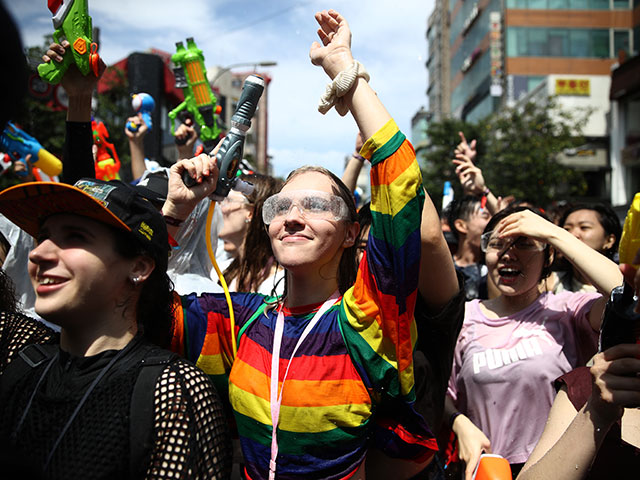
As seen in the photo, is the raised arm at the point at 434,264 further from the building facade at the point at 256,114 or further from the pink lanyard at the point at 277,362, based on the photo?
the building facade at the point at 256,114

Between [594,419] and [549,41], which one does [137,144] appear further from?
[549,41]

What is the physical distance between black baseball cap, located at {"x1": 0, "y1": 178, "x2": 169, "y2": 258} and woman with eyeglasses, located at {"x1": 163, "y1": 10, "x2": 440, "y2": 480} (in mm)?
394

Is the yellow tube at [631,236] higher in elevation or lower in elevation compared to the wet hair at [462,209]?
lower

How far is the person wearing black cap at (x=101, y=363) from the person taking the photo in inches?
55.4

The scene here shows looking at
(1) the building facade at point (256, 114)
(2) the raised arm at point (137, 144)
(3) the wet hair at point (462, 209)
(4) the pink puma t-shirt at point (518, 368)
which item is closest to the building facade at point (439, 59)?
(1) the building facade at point (256, 114)

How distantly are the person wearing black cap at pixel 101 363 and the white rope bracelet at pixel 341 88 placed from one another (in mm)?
646

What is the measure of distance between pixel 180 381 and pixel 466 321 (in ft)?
5.38

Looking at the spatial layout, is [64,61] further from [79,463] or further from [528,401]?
[528,401]

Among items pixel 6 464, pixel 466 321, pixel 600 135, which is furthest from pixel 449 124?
pixel 6 464

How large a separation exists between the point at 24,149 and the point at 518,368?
3.95 meters

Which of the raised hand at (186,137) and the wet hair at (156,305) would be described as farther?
the raised hand at (186,137)

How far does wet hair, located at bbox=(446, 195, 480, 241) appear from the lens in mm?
4234

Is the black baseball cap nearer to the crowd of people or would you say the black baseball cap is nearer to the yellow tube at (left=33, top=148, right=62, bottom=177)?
the crowd of people

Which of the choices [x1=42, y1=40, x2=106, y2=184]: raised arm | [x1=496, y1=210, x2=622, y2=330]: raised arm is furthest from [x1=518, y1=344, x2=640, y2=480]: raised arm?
[x1=42, y1=40, x2=106, y2=184]: raised arm
